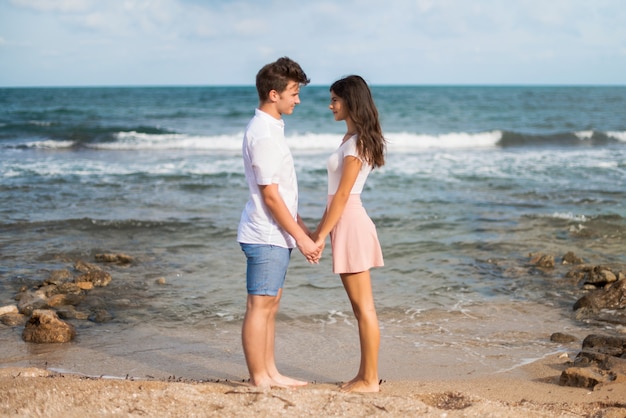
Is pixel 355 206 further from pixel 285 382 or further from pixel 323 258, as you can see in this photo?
pixel 323 258

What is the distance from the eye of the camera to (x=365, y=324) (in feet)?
14.5

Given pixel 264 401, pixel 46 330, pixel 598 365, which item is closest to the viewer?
pixel 264 401

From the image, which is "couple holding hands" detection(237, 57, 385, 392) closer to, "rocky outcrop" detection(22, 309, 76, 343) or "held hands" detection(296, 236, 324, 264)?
"held hands" detection(296, 236, 324, 264)

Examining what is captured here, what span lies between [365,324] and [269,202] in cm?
106

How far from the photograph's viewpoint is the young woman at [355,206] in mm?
4199

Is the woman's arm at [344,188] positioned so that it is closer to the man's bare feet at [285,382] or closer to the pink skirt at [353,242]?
the pink skirt at [353,242]

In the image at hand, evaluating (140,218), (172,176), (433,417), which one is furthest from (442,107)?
(433,417)

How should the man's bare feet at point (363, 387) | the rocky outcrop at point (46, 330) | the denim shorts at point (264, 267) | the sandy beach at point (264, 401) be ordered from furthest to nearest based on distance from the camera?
the rocky outcrop at point (46, 330), the man's bare feet at point (363, 387), the denim shorts at point (264, 267), the sandy beach at point (264, 401)

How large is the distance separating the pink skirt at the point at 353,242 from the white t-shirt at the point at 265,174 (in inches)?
12.5

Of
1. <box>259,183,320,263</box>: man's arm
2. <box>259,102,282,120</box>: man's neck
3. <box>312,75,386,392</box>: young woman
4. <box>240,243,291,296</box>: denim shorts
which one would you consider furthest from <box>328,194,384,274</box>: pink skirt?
<box>259,102,282,120</box>: man's neck

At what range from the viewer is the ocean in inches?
224

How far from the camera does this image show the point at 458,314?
6.80 meters

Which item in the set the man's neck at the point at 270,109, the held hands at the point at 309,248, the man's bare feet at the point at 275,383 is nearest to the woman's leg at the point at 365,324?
the held hands at the point at 309,248

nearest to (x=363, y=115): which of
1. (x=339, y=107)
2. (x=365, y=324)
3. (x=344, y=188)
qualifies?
(x=339, y=107)
